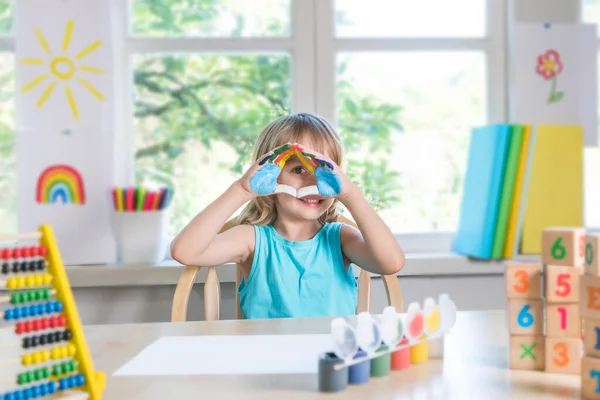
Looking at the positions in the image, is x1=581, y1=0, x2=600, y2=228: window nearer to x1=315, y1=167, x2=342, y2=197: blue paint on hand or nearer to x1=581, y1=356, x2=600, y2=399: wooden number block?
x1=315, y1=167, x2=342, y2=197: blue paint on hand

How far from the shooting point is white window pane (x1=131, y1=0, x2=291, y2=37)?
80.1 inches

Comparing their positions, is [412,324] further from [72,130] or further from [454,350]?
[72,130]

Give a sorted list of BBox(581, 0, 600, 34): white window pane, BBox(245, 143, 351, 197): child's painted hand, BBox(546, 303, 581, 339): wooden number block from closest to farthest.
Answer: BBox(546, 303, 581, 339): wooden number block, BBox(245, 143, 351, 197): child's painted hand, BBox(581, 0, 600, 34): white window pane

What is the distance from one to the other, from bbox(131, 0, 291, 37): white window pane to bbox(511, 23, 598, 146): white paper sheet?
72 centimetres

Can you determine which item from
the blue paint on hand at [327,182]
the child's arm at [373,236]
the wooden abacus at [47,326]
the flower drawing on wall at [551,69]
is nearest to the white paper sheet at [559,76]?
the flower drawing on wall at [551,69]

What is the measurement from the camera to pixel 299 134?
4.91ft

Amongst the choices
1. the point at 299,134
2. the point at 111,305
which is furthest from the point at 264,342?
the point at 111,305

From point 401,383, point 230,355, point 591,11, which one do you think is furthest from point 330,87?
point 401,383

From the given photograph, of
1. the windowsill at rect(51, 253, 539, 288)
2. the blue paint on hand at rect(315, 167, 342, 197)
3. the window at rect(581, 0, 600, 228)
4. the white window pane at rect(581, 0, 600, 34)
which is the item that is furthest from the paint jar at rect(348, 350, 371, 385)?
the white window pane at rect(581, 0, 600, 34)

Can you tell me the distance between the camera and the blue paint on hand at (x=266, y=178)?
1318 mm

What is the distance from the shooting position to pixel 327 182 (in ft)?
4.26

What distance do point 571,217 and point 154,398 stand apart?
59.9 inches

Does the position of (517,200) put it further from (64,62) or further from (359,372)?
(64,62)

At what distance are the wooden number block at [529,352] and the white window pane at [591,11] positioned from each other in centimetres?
161
